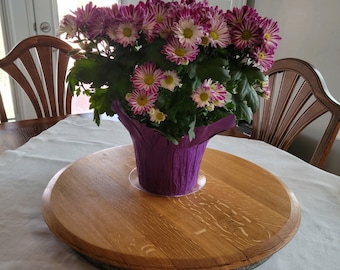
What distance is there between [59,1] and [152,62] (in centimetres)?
190

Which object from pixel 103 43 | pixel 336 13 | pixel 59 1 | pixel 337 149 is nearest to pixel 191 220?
pixel 103 43

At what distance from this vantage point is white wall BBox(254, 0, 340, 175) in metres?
1.53

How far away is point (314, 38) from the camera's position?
1.63 meters

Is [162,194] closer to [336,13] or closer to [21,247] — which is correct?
[21,247]

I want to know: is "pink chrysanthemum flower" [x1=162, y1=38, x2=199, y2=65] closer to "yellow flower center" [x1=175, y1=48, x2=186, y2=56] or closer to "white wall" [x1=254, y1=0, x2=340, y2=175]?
"yellow flower center" [x1=175, y1=48, x2=186, y2=56]

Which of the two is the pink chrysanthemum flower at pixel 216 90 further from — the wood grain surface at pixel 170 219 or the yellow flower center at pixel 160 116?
the wood grain surface at pixel 170 219

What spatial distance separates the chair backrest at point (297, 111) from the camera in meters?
1.02

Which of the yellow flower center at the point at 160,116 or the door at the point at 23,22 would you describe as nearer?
the yellow flower center at the point at 160,116

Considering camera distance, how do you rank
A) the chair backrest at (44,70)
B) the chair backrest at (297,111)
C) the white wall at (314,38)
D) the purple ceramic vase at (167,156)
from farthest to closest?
the white wall at (314,38), the chair backrest at (44,70), the chair backrest at (297,111), the purple ceramic vase at (167,156)

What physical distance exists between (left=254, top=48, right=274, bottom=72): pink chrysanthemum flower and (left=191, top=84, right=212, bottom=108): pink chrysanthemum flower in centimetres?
11

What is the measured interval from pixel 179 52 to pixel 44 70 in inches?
43.2

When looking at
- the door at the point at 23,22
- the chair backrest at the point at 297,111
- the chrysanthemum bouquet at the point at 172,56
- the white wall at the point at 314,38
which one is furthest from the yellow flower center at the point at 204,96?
the door at the point at 23,22

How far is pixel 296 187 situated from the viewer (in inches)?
32.5

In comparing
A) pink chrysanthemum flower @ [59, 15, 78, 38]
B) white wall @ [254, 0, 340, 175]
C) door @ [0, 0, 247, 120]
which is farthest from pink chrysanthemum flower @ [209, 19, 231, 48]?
door @ [0, 0, 247, 120]
